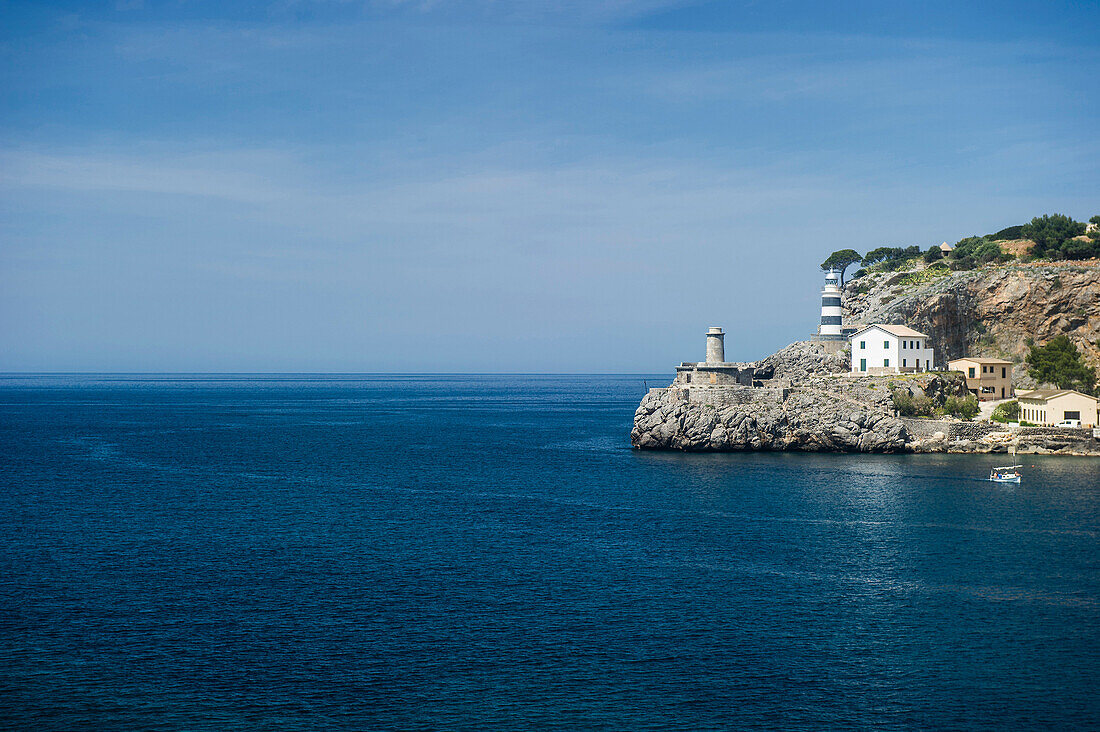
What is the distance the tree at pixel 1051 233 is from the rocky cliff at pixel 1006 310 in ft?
23.7

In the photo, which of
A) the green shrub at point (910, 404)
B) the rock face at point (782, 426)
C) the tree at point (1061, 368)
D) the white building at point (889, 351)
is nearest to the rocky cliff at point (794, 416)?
the rock face at point (782, 426)

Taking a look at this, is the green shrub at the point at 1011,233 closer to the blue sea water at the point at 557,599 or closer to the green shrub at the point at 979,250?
the green shrub at the point at 979,250

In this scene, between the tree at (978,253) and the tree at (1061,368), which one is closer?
the tree at (1061,368)

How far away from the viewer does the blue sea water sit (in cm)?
2791

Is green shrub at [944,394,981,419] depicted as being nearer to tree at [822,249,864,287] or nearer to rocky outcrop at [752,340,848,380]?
rocky outcrop at [752,340,848,380]

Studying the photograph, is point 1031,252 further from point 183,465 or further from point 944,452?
point 183,465

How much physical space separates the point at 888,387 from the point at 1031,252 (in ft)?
164

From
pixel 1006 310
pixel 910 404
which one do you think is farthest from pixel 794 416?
pixel 1006 310

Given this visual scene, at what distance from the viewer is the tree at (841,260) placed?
474 ft

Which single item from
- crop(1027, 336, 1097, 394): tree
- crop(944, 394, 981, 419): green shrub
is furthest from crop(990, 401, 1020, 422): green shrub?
crop(1027, 336, 1097, 394): tree

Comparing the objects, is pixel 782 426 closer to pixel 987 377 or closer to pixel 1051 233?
pixel 987 377

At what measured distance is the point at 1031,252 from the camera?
118 m

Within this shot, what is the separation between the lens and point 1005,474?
67938mm

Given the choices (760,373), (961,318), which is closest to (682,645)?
(760,373)
